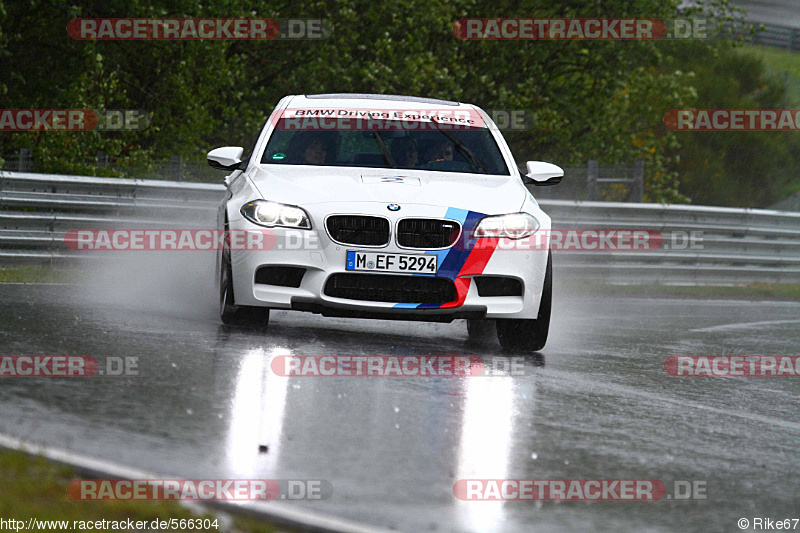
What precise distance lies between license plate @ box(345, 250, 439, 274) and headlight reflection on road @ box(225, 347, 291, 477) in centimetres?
82

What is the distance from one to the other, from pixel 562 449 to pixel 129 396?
2.14m

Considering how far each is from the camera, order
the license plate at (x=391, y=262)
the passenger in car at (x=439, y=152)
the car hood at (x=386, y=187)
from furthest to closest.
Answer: the passenger in car at (x=439, y=152) → the car hood at (x=386, y=187) → the license plate at (x=391, y=262)

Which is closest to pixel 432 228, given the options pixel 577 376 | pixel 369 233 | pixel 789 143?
pixel 369 233

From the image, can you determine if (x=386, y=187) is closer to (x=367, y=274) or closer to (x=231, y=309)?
(x=367, y=274)

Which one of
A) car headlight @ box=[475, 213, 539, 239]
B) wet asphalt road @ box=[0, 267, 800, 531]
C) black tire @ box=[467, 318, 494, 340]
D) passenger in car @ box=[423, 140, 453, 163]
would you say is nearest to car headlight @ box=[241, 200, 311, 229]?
wet asphalt road @ box=[0, 267, 800, 531]

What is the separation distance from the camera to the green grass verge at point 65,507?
4.12 metres

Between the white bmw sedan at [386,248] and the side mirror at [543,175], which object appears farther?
the side mirror at [543,175]

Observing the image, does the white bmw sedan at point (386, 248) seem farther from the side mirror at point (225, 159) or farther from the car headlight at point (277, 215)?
the side mirror at point (225, 159)

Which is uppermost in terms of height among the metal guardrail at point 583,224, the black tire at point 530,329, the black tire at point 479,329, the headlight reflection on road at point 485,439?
the headlight reflection on road at point 485,439

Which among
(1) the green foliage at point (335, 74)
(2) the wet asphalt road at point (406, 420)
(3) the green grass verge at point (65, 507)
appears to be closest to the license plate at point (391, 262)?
(2) the wet asphalt road at point (406, 420)

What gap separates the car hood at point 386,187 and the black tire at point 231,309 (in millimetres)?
604

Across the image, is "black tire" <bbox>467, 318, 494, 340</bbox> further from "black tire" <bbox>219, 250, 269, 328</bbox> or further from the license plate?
the license plate

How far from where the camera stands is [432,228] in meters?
8.44

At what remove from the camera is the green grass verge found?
412cm
